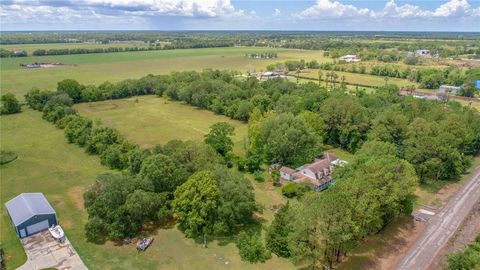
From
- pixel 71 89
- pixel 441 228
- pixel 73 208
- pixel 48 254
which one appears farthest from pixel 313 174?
pixel 71 89

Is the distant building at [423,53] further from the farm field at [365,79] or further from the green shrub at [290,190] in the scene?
the green shrub at [290,190]

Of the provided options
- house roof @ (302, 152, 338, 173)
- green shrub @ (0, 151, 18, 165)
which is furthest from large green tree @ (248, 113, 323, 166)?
green shrub @ (0, 151, 18, 165)

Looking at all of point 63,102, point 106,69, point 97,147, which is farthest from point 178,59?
point 97,147

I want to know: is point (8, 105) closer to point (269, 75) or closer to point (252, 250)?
point (252, 250)

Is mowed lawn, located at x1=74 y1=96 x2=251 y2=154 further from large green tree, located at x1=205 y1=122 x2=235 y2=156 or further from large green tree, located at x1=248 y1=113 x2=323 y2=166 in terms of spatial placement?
large green tree, located at x1=248 y1=113 x2=323 y2=166

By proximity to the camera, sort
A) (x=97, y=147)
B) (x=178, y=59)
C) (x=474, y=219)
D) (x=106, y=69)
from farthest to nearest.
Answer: (x=178, y=59)
(x=106, y=69)
(x=97, y=147)
(x=474, y=219)

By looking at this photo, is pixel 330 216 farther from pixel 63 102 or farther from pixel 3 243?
pixel 63 102

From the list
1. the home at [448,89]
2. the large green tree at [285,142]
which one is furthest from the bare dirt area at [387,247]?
the home at [448,89]
